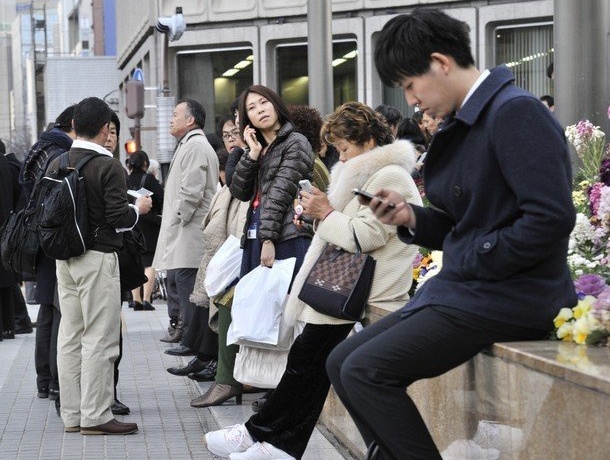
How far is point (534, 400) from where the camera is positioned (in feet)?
12.6

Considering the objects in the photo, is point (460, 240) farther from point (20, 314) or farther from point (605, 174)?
point (20, 314)

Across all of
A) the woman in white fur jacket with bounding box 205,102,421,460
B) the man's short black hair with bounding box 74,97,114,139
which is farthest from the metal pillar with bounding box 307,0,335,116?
the woman in white fur jacket with bounding box 205,102,421,460

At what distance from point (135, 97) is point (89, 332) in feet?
41.2

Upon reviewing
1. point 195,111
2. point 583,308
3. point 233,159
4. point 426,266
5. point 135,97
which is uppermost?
point 135,97

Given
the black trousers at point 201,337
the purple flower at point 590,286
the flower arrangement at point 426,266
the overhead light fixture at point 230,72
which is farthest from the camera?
the overhead light fixture at point 230,72

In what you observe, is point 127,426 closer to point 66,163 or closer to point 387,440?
point 66,163

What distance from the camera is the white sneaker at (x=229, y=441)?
20.4 ft

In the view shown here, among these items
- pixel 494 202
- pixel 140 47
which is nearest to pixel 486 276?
pixel 494 202

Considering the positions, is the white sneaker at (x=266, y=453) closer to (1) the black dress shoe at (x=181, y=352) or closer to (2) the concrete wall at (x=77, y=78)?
(1) the black dress shoe at (x=181, y=352)

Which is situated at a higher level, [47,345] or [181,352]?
[47,345]

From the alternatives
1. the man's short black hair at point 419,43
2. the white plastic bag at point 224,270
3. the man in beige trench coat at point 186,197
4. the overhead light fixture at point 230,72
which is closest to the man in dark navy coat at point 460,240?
the man's short black hair at point 419,43

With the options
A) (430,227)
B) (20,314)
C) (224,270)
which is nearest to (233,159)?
(224,270)

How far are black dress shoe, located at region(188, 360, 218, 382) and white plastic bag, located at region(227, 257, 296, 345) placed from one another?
236cm

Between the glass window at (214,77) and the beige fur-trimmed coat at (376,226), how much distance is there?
842 inches
